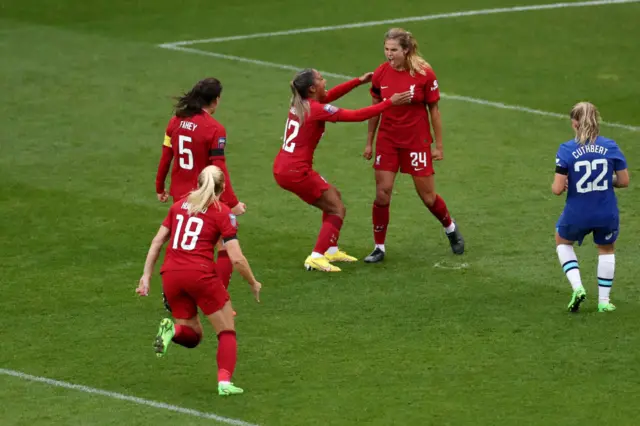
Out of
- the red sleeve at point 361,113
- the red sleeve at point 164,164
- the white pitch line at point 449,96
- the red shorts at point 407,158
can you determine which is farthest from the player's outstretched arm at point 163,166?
the white pitch line at point 449,96

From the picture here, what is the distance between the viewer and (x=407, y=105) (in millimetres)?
13547

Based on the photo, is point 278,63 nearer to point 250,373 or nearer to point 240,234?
point 240,234

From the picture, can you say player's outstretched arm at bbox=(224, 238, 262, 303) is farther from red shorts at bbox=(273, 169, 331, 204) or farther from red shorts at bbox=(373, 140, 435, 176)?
red shorts at bbox=(373, 140, 435, 176)

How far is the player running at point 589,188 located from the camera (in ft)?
37.7

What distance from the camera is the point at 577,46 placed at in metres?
23.5

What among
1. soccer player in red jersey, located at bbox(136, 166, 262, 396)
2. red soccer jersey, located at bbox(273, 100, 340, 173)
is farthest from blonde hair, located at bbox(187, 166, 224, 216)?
red soccer jersey, located at bbox(273, 100, 340, 173)

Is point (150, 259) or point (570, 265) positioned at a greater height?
point (570, 265)

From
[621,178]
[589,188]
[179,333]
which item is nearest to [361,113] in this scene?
[589,188]

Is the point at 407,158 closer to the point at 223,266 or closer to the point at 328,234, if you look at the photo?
the point at 328,234

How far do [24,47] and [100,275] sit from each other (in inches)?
445

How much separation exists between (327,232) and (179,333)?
3.43 metres

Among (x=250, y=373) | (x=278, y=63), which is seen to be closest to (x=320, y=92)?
(x=250, y=373)

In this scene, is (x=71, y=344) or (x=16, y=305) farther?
(x=16, y=305)

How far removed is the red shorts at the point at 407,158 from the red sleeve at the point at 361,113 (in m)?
0.93
